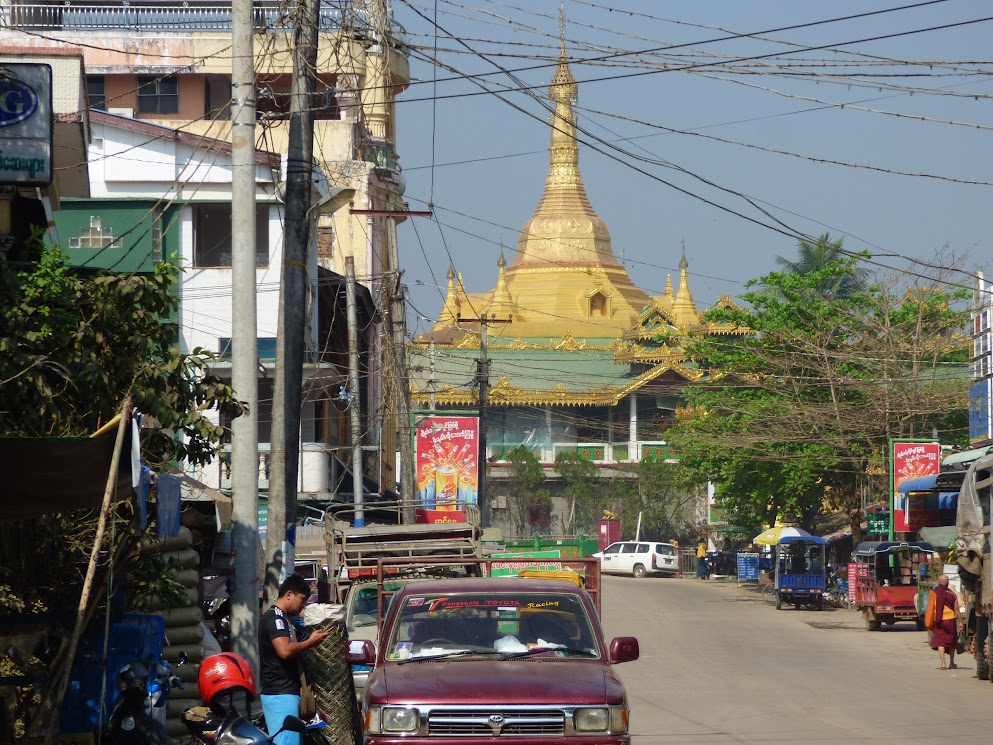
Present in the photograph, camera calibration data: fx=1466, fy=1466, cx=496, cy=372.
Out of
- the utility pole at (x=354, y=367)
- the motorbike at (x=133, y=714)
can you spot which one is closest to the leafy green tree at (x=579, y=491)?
the utility pole at (x=354, y=367)

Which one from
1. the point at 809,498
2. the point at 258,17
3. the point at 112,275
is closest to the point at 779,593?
the point at 809,498

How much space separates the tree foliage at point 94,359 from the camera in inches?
405

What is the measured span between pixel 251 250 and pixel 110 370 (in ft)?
7.67

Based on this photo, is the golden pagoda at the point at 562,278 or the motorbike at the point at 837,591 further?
the golden pagoda at the point at 562,278

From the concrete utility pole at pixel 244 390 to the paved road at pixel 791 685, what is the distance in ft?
12.3

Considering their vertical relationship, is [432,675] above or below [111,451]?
below

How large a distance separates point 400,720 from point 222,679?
4.32 feet

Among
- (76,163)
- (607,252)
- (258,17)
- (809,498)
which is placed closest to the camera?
(76,163)

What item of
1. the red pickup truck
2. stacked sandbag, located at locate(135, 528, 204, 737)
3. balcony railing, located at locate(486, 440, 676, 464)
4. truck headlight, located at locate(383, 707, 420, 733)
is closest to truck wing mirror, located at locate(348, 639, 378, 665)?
the red pickup truck

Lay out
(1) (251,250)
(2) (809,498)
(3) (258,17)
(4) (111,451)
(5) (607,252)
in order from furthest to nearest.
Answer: (5) (607,252) < (2) (809,498) < (3) (258,17) < (1) (251,250) < (4) (111,451)

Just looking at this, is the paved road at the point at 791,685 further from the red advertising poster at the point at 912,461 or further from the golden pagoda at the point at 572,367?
the golden pagoda at the point at 572,367

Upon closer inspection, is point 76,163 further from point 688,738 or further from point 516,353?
point 516,353

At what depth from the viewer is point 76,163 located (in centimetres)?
1709

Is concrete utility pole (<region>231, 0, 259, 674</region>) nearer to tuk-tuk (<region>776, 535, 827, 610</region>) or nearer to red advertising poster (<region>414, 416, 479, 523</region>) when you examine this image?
red advertising poster (<region>414, 416, 479, 523</region>)
